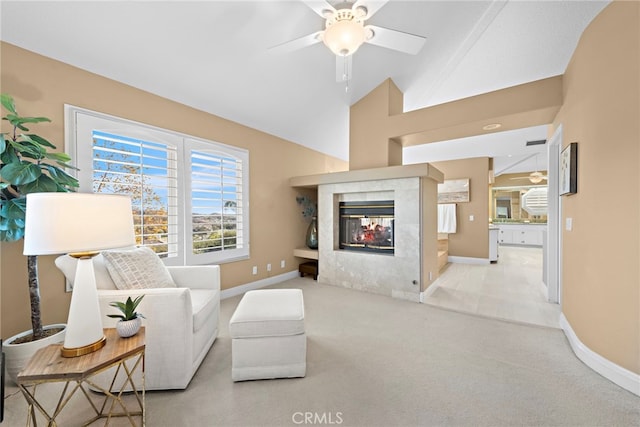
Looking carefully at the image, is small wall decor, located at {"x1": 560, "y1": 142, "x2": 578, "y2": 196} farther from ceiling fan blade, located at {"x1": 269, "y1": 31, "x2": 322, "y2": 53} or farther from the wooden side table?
the wooden side table

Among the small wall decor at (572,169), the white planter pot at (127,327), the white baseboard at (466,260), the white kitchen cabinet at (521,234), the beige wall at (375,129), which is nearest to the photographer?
the white planter pot at (127,327)

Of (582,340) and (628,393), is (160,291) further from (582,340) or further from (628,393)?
(582,340)

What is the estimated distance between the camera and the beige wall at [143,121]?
2076 millimetres

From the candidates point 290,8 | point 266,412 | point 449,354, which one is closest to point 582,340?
point 449,354

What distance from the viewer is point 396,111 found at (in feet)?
13.4

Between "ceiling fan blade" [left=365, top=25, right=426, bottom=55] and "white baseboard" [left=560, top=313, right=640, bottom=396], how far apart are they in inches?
106

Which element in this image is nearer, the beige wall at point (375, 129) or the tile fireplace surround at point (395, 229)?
the tile fireplace surround at point (395, 229)

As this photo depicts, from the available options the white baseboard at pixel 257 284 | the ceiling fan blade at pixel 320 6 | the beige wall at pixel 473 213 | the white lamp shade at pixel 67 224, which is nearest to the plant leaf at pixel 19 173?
the white lamp shade at pixel 67 224

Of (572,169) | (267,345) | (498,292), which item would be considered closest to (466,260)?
(498,292)

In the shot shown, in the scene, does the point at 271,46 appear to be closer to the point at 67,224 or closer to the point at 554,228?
the point at 67,224

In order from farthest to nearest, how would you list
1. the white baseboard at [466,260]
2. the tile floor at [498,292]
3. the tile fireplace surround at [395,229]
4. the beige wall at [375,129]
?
the white baseboard at [466,260]
the beige wall at [375,129]
the tile fireplace surround at [395,229]
the tile floor at [498,292]

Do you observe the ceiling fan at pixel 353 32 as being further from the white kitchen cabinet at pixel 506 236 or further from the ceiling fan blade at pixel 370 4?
the white kitchen cabinet at pixel 506 236

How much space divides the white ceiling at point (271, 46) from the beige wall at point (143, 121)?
0.40 feet

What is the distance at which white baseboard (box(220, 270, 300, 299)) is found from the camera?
370 centimetres
